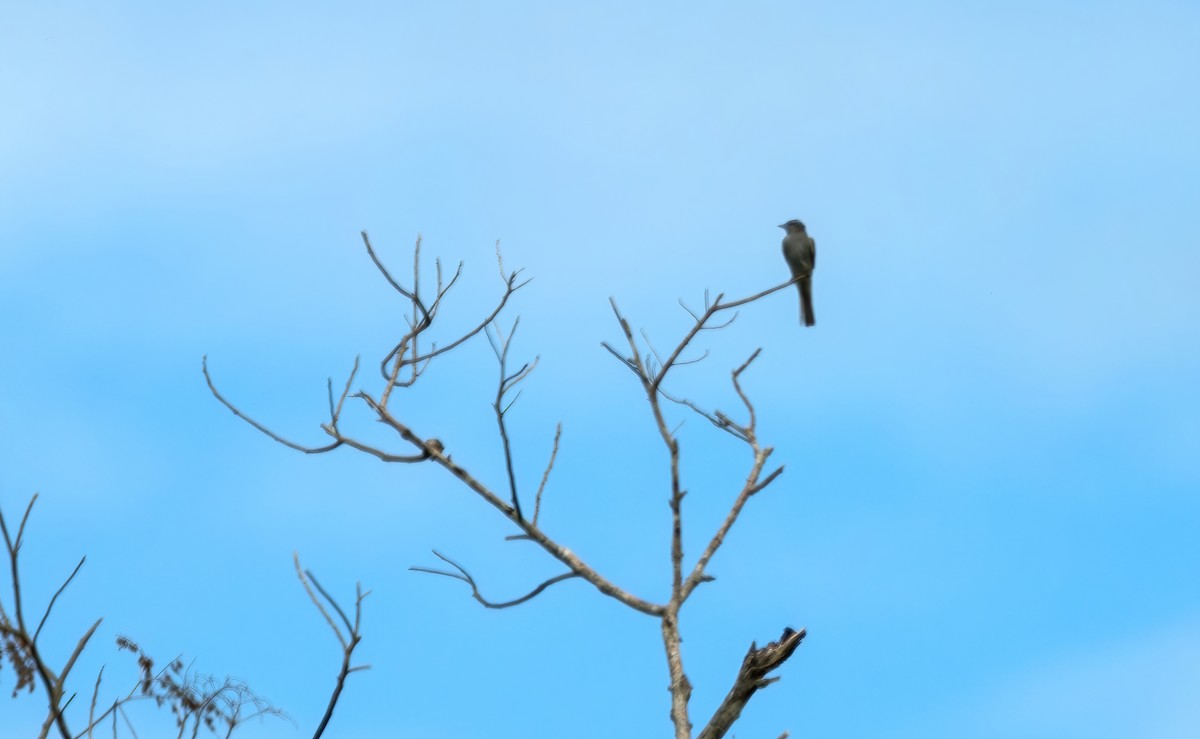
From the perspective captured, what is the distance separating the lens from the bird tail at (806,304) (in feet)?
44.1

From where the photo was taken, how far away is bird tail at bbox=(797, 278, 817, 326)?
13.4 m

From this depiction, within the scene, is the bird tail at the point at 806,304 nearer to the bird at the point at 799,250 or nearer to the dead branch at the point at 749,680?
the bird at the point at 799,250

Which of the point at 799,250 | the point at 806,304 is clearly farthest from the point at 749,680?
the point at 799,250

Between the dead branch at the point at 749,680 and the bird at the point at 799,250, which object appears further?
the bird at the point at 799,250

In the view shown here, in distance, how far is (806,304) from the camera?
1347 cm

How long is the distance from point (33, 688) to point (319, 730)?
46.1 inches

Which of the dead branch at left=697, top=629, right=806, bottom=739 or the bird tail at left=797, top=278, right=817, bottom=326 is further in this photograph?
the bird tail at left=797, top=278, right=817, bottom=326

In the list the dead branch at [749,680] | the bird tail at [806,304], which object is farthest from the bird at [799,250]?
the dead branch at [749,680]

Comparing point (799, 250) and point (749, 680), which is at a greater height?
point (799, 250)

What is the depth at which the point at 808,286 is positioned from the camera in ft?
44.3

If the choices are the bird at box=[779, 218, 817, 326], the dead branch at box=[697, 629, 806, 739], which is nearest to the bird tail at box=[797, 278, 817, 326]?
the bird at box=[779, 218, 817, 326]

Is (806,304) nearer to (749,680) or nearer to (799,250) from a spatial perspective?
(799,250)

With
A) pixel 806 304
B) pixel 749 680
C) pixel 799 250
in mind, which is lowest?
pixel 749 680

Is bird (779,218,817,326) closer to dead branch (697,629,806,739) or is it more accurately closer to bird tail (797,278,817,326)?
bird tail (797,278,817,326)
